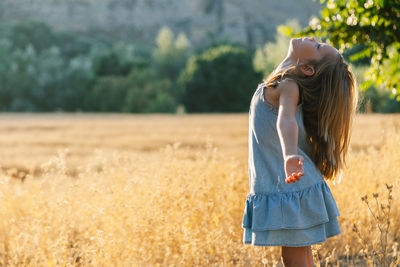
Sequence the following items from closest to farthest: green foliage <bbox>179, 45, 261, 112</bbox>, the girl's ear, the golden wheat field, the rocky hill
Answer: the girl's ear → the golden wheat field → green foliage <bbox>179, 45, 261, 112</bbox> → the rocky hill

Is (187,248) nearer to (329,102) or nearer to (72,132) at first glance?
(329,102)

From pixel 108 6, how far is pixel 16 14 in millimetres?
20977

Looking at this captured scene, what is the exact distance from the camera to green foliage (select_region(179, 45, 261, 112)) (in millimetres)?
48000

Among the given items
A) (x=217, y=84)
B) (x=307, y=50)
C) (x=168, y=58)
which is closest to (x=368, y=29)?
(x=307, y=50)

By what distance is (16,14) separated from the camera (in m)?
114

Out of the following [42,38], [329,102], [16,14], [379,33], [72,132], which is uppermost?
[16,14]

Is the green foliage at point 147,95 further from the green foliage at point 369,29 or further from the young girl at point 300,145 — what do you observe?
the young girl at point 300,145

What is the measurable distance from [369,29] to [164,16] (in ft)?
392

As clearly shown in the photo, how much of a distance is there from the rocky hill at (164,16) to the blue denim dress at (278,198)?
371 feet

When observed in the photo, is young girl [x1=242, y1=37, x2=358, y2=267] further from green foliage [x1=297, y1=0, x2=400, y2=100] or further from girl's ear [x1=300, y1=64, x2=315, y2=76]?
green foliage [x1=297, y1=0, x2=400, y2=100]

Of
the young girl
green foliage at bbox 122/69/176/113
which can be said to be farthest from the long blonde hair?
green foliage at bbox 122/69/176/113

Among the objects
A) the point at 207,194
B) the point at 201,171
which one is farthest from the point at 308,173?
the point at 201,171

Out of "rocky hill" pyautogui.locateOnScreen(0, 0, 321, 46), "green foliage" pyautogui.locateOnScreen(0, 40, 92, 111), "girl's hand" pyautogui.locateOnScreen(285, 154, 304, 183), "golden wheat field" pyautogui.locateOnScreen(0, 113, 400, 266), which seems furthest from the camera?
"rocky hill" pyautogui.locateOnScreen(0, 0, 321, 46)

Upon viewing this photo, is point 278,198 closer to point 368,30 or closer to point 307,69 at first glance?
point 307,69
